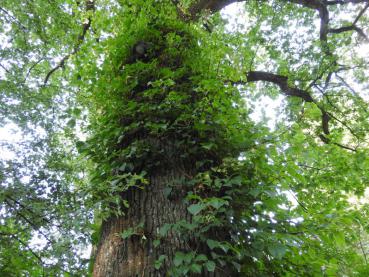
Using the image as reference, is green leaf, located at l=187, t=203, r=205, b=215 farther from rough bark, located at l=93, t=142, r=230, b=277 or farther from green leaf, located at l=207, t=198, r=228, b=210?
rough bark, located at l=93, t=142, r=230, b=277

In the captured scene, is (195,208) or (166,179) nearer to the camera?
(195,208)

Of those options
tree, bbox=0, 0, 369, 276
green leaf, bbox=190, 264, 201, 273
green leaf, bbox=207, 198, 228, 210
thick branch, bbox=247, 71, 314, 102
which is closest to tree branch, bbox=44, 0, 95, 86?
tree, bbox=0, 0, 369, 276

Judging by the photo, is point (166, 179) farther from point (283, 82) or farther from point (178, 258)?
point (283, 82)

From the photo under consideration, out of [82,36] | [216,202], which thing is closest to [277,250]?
[216,202]

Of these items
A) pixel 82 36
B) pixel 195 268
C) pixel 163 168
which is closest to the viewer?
pixel 195 268

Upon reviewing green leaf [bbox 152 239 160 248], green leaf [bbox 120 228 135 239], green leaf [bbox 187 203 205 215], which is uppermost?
green leaf [bbox 187 203 205 215]

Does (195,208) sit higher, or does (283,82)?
(283,82)

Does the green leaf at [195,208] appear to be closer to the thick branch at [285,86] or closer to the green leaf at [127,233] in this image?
the green leaf at [127,233]

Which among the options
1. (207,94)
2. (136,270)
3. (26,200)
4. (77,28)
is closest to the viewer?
(136,270)

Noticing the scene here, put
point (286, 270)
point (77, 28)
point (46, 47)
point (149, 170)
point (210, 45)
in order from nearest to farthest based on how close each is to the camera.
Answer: point (286, 270) → point (149, 170) → point (210, 45) → point (77, 28) → point (46, 47)

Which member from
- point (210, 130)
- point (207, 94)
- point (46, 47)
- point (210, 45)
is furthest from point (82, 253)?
point (46, 47)

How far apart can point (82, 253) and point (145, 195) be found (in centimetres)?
69

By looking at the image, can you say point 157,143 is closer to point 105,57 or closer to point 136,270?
point 136,270

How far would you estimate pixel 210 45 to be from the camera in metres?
3.20
